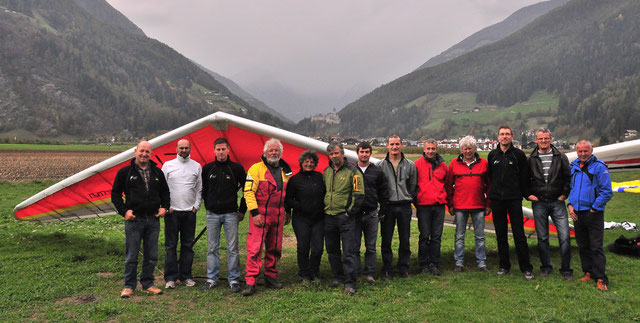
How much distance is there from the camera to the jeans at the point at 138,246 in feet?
17.6

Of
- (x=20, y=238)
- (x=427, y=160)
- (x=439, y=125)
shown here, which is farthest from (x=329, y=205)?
(x=439, y=125)

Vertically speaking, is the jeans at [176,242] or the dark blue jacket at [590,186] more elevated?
the dark blue jacket at [590,186]

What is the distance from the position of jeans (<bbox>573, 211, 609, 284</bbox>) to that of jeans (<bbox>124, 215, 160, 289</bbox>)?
Result: 6291mm

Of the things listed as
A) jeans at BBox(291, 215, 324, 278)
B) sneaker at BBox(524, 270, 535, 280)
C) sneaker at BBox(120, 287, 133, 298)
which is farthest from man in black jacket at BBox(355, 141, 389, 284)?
sneaker at BBox(120, 287, 133, 298)

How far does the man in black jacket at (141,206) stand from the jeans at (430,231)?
3.93m

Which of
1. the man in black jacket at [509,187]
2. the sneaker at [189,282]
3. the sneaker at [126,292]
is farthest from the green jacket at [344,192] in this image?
the sneaker at [126,292]

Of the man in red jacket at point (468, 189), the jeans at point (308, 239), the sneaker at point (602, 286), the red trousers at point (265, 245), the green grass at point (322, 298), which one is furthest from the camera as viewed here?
the man in red jacket at point (468, 189)

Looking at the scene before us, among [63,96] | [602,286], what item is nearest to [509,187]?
[602,286]

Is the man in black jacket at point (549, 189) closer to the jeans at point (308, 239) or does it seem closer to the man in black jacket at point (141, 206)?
the jeans at point (308, 239)

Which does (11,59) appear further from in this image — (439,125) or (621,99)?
(621,99)

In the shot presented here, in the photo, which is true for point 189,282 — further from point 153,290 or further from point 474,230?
point 474,230

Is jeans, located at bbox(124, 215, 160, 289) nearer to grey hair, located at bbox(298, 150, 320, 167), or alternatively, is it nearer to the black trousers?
grey hair, located at bbox(298, 150, 320, 167)

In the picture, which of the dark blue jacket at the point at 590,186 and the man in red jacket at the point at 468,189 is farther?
the man in red jacket at the point at 468,189

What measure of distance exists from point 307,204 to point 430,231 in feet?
7.01
